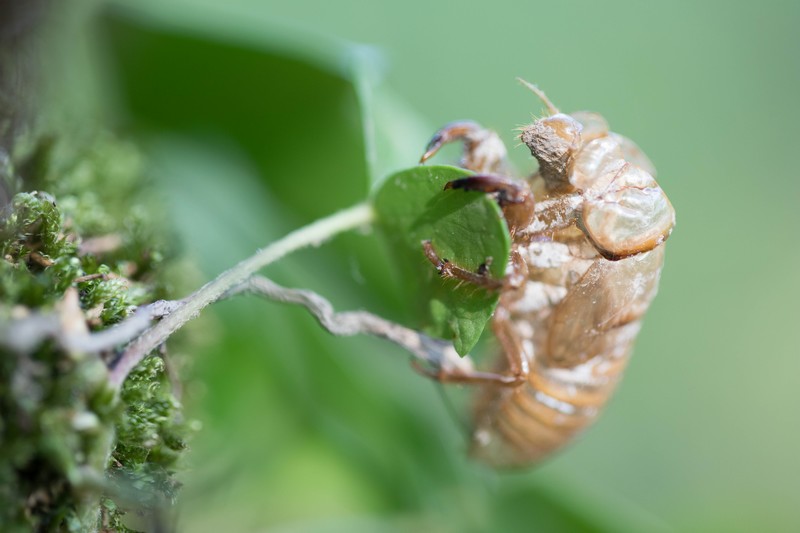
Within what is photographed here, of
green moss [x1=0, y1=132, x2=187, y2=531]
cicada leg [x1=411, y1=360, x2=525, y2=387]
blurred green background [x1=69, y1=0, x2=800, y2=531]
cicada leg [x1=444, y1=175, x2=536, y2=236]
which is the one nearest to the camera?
green moss [x1=0, y1=132, x2=187, y2=531]

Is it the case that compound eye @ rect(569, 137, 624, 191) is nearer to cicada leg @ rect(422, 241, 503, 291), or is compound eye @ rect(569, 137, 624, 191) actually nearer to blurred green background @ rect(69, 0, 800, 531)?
blurred green background @ rect(69, 0, 800, 531)

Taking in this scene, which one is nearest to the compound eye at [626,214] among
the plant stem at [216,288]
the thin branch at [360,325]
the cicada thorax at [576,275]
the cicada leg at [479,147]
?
the cicada thorax at [576,275]

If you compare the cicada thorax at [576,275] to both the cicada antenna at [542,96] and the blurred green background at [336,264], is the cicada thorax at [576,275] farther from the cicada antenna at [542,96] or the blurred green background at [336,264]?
the blurred green background at [336,264]

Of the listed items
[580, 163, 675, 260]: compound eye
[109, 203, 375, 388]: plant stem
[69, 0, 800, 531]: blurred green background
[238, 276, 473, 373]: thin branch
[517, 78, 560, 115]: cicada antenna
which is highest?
[517, 78, 560, 115]: cicada antenna

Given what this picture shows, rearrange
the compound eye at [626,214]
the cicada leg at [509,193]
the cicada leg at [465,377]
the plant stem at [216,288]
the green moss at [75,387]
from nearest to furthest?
the green moss at [75,387] → the plant stem at [216,288] → the cicada leg at [509,193] → the compound eye at [626,214] → the cicada leg at [465,377]

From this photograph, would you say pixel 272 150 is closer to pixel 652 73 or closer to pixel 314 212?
pixel 314 212

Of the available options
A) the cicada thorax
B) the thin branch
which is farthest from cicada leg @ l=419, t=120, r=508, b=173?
the thin branch

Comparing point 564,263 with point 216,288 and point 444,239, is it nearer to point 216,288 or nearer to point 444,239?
point 444,239

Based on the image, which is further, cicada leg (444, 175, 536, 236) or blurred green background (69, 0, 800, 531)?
blurred green background (69, 0, 800, 531)

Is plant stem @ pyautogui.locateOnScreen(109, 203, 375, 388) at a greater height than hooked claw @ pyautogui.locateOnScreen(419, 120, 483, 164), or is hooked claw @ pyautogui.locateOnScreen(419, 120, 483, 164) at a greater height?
hooked claw @ pyautogui.locateOnScreen(419, 120, 483, 164)
